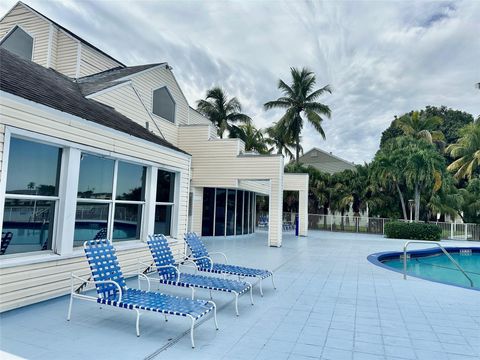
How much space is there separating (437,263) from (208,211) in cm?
1033

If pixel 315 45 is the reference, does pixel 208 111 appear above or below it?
above

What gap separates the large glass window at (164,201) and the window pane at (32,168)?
320 cm

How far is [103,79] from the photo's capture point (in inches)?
453

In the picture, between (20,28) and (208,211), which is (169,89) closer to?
(20,28)

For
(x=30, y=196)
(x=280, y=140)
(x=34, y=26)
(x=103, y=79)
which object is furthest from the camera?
(x=280, y=140)

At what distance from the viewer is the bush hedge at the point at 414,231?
1898 centimetres

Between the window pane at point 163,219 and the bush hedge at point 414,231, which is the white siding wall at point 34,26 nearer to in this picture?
the window pane at point 163,219

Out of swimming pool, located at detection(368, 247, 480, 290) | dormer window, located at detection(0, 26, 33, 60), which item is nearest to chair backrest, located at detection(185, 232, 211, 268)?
swimming pool, located at detection(368, 247, 480, 290)

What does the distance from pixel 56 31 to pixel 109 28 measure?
11.4 ft

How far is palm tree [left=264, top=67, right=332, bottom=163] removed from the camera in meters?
26.4

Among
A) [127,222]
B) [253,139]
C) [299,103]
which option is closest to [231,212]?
[127,222]

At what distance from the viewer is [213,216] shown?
1639cm

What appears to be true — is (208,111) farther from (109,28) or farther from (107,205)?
(107,205)

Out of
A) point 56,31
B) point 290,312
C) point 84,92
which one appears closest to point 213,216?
point 84,92
